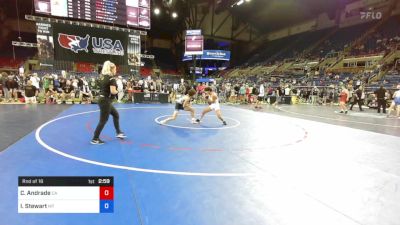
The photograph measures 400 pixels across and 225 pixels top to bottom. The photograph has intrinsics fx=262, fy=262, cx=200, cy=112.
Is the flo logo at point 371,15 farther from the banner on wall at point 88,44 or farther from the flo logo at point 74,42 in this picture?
the flo logo at point 74,42

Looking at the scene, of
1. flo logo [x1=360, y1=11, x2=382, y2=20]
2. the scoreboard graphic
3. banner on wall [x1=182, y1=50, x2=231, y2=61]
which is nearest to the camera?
the scoreboard graphic

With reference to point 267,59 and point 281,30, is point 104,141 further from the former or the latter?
point 281,30

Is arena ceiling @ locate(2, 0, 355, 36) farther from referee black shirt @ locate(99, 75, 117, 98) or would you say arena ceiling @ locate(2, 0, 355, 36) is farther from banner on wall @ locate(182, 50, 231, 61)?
referee black shirt @ locate(99, 75, 117, 98)

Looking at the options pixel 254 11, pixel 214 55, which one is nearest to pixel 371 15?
pixel 254 11

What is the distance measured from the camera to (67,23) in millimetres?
20641

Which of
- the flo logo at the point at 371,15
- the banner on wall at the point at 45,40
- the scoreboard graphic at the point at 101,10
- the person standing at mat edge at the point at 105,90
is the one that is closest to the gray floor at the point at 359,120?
the person standing at mat edge at the point at 105,90
